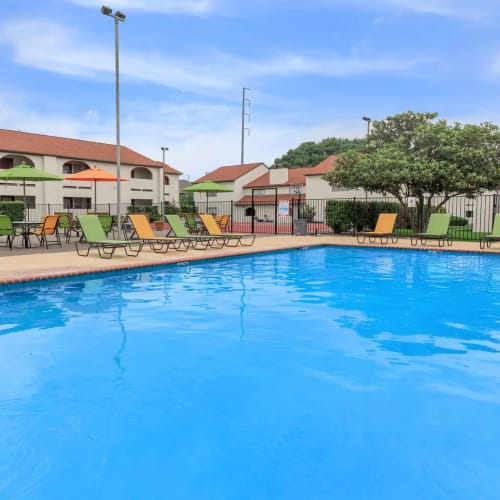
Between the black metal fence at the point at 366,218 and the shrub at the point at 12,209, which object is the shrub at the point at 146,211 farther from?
the shrub at the point at 12,209

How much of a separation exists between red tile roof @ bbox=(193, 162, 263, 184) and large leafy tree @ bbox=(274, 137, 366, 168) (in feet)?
58.3

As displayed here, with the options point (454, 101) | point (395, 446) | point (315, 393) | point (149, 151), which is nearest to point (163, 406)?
point (315, 393)

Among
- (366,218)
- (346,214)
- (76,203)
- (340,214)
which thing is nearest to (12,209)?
(76,203)

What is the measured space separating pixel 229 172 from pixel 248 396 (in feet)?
153

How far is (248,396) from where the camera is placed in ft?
12.2

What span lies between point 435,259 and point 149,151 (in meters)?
35.3

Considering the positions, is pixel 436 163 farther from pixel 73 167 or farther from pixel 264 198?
pixel 264 198

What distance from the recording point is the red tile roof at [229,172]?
1873 inches

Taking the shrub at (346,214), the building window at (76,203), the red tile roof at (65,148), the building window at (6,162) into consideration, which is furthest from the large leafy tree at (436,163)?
the building window at (6,162)

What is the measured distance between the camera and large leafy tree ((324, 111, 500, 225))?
17.0 m

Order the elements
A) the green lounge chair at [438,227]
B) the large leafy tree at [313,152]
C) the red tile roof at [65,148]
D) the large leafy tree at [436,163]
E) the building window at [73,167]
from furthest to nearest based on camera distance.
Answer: the large leafy tree at [313,152] < the building window at [73,167] < the red tile roof at [65,148] < the large leafy tree at [436,163] < the green lounge chair at [438,227]

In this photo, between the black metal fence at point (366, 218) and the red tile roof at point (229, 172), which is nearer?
the black metal fence at point (366, 218)

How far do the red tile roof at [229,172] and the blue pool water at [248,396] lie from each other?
134 feet

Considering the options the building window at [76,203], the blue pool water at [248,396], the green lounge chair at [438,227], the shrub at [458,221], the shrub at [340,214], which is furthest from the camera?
the building window at [76,203]
